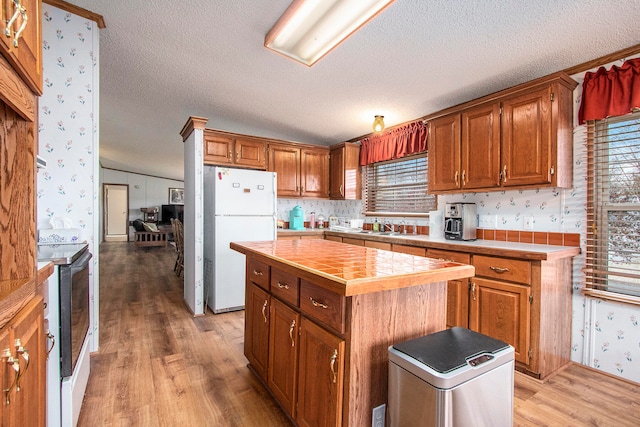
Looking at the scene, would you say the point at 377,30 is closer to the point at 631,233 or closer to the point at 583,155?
the point at 583,155

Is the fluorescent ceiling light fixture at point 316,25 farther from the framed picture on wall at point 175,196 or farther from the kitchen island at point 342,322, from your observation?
the framed picture on wall at point 175,196

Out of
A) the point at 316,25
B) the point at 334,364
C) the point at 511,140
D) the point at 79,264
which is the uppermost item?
the point at 316,25

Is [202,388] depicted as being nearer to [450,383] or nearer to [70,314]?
[70,314]

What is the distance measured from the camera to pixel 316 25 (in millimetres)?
1815

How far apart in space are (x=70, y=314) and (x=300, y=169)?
329cm

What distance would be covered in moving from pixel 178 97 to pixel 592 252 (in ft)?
13.1

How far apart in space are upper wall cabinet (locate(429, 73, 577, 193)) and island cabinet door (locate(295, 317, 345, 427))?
2.09 m

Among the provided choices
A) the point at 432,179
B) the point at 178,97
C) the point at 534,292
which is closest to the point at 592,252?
the point at 534,292

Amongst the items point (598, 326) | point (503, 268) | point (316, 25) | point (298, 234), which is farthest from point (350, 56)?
point (598, 326)

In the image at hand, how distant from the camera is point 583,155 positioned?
2373 mm

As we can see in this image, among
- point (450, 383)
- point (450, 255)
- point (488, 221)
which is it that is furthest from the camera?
point (488, 221)

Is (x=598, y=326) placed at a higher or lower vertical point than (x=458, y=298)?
lower

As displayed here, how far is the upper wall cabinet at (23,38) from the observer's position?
75 centimetres

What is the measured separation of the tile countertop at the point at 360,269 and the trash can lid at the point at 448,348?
0.24m
